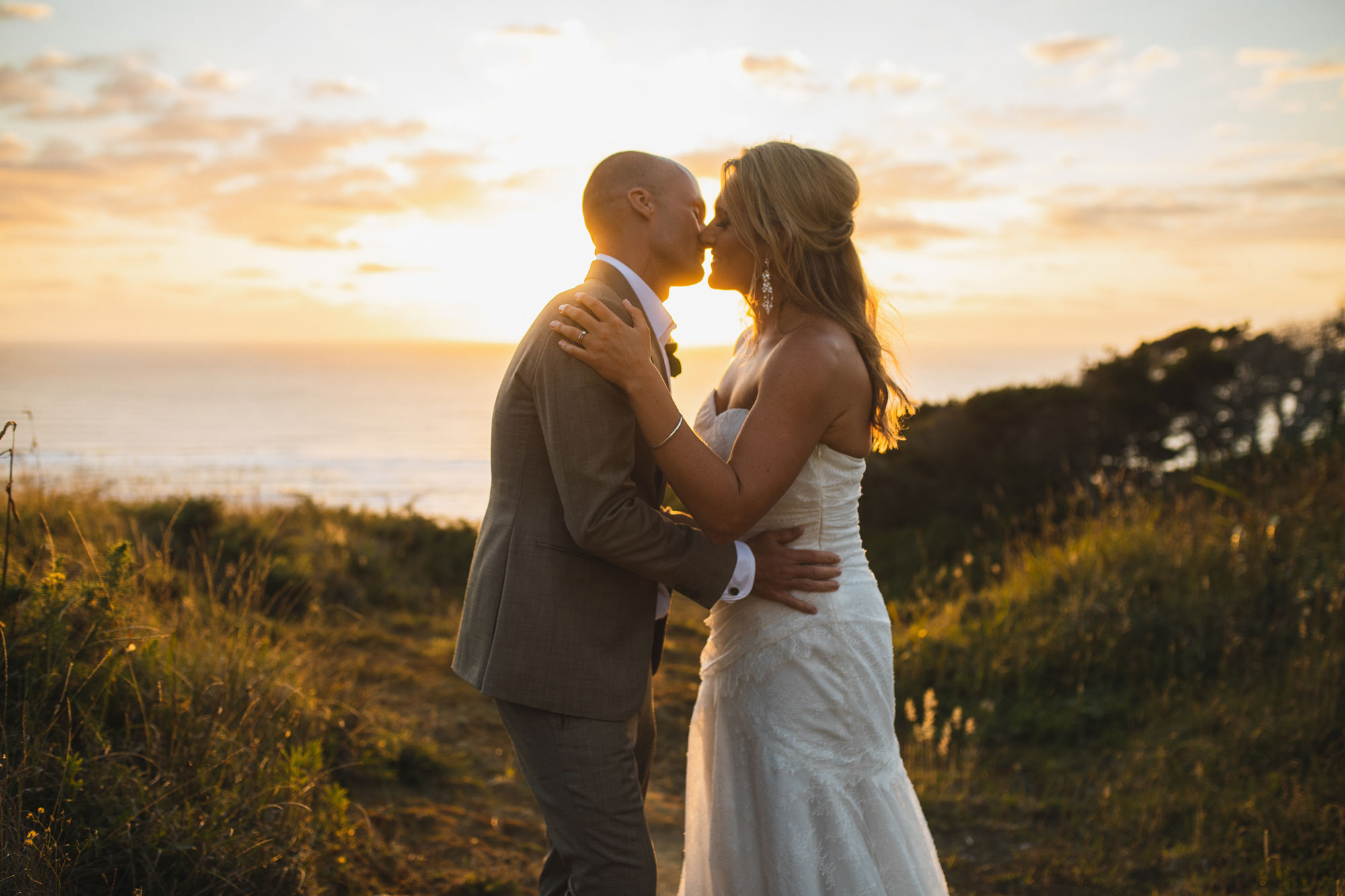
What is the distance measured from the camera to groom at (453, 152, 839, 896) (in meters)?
2.24

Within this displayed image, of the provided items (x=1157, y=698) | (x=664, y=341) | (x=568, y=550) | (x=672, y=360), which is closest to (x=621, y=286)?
(x=664, y=341)

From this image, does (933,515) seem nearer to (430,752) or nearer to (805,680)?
(430,752)

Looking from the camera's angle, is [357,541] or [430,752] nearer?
[430,752]

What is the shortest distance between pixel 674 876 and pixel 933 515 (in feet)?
34.1

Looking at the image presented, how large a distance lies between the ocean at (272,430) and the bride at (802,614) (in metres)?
0.52

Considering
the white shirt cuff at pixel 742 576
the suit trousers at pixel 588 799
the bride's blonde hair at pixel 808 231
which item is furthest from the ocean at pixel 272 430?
the suit trousers at pixel 588 799

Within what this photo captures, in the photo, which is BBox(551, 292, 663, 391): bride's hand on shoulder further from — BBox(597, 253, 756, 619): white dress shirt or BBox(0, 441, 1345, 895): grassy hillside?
BBox(0, 441, 1345, 895): grassy hillside

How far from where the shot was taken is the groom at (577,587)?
2.24 metres

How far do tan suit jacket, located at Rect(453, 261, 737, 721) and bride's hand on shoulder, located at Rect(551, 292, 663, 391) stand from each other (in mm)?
42

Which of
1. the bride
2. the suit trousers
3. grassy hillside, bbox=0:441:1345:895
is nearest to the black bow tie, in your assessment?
the bride

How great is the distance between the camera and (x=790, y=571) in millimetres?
2650

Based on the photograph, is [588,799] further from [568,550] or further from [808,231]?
[808,231]

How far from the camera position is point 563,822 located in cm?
237

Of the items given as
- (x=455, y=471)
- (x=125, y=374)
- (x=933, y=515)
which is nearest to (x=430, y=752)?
(x=933, y=515)
